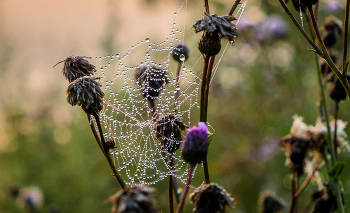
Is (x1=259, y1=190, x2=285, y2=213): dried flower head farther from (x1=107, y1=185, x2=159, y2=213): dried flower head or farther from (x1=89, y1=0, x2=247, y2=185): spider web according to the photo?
(x1=107, y1=185, x2=159, y2=213): dried flower head

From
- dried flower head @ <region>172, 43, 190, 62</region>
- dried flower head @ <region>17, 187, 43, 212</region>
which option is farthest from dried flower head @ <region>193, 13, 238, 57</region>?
dried flower head @ <region>17, 187, 43, 212</region>

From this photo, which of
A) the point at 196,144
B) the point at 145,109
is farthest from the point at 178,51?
the point at 145,109

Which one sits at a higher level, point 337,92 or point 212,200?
point 337,92

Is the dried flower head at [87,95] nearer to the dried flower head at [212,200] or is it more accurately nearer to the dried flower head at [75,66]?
the dried flower head at [75,66]

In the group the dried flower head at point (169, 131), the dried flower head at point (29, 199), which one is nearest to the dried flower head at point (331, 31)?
the dried flower head at point (169, 131)

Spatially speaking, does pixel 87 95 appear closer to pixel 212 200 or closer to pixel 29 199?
pixel 212 200

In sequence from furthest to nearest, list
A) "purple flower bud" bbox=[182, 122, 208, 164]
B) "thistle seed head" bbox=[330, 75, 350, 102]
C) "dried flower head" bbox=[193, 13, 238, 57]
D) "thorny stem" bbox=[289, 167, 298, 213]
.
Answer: "thistle seed head" bbox=[330, 75, 350, 102], "thorny stem" bbox=[289, 167, 298, 213], "dried flower head" bbox=[193, 13, 238, 57], "purple flower bud" bbox=[182, 122, 208, 164]
